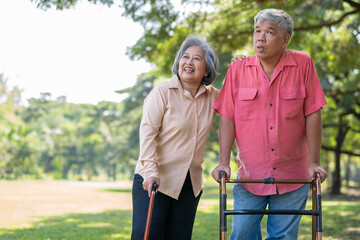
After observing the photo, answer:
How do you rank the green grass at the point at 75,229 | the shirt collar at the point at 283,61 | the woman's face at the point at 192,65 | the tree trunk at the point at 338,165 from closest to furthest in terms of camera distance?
the shirt collar at the point at 283,61 → the woman's face at the point at 192,65 → the green grass at the point at 75,229 → the tree trunk at the point at 338,165

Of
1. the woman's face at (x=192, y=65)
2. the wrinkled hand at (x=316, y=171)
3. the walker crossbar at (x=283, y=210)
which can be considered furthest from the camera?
the woman's face at (x=192, y=65)

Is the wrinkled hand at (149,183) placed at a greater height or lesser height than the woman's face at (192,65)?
lesser

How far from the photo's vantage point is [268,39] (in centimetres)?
292

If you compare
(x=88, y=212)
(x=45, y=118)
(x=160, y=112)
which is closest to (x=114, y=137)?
(x=45, y=118)

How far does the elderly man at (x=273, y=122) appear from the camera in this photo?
116 inches

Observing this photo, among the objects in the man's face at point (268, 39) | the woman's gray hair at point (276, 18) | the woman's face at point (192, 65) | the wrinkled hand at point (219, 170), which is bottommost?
the wrinkled hand at point (219, 170)

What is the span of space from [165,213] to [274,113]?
0.99 metres

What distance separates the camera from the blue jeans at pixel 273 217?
2973 millimetres

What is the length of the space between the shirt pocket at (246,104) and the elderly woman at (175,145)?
27 cm

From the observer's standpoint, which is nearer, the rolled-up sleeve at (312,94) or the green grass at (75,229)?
the rolled-up sleeve at (312,94)

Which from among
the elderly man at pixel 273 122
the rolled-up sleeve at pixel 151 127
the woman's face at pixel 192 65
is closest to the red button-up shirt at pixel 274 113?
the elderly man at pixel 273 122

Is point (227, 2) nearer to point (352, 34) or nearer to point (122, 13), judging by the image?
point (122, 13)

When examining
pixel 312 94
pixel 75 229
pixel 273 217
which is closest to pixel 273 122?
pixel 312 94

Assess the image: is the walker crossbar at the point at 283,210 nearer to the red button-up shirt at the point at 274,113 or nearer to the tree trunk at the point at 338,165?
the red button-up shirt at the point at 274,113
